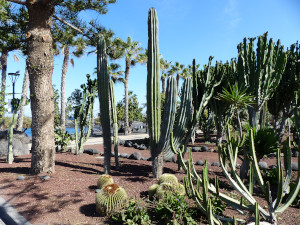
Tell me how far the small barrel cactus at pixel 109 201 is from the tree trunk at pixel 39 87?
2766mm

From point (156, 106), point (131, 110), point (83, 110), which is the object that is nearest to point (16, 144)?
point (83, 110)

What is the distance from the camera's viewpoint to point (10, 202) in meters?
3.92

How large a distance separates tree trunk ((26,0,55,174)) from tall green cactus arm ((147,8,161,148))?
2.72 m

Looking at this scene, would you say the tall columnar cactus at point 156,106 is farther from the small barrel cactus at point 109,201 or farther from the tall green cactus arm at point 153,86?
the small barrel cactus at point 109,201

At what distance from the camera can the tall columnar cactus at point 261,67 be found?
7160 millimetres

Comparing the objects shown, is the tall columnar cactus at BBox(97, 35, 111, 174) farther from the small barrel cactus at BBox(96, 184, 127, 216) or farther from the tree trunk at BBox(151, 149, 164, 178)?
the small barrel cactus at BBox(96, 184, 127, 216)

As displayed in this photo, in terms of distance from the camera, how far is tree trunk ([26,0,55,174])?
5.62 meters

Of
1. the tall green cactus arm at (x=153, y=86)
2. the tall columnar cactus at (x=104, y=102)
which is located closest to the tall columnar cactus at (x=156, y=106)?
the tall green cactus arm at (x=153, y=86)

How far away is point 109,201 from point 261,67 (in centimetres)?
645

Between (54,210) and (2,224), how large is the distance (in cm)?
73

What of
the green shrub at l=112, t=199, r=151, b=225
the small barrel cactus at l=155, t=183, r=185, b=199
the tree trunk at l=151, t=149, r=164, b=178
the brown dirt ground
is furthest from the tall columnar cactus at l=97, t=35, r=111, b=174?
the green shrub at l=112, t=199, r=151, b=225

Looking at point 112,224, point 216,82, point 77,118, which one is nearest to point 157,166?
point 112,224

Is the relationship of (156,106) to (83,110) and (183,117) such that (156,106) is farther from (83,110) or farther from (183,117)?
(83,110)

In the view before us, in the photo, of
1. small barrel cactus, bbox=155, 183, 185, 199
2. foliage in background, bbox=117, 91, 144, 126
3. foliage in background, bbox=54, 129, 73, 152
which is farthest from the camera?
foliage in background, bbox=117, 91, 144, 126
